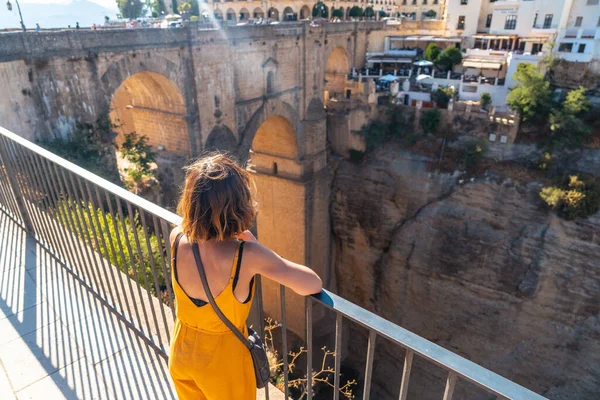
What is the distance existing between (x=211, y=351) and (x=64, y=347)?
175 centimetres

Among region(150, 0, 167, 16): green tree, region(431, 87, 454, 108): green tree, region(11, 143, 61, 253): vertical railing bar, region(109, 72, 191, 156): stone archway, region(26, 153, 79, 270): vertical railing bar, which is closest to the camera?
region(26, 153, 79, 270): vertical railing bar

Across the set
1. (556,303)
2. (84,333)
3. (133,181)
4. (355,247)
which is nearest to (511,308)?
(556,303)

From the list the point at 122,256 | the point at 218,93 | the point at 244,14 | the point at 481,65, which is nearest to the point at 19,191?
the point at 122,256

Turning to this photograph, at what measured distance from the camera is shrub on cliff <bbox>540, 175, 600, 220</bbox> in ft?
41.7

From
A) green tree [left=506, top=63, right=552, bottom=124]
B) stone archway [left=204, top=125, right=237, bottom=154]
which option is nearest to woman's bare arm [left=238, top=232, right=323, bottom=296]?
stone archway [left=204, top=125, right=237, bottom=154]

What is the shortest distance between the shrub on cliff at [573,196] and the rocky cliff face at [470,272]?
0.35 metres

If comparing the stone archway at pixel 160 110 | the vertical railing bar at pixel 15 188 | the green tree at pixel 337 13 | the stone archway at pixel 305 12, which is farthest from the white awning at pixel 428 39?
the vertical railing bar at pixel 15 188

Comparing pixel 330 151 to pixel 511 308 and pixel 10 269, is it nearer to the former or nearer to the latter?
pixel 511 308

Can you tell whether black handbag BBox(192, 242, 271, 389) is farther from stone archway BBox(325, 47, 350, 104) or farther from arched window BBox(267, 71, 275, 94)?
stone archway BBox(325, 47, 350, 104)

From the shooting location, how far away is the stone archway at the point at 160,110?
1016 centimetres

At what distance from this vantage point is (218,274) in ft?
5.17

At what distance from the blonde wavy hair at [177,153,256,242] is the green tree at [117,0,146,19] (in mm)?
41083

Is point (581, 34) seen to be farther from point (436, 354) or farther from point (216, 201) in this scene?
point (216, 201)

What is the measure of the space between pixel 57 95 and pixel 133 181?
2.55 meters
